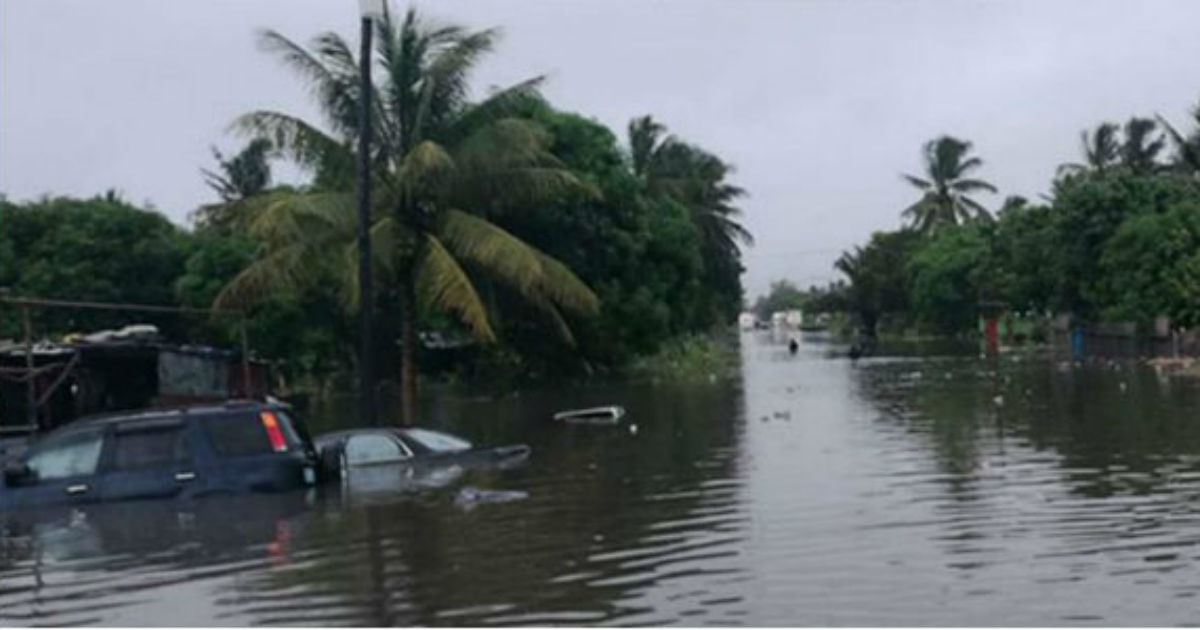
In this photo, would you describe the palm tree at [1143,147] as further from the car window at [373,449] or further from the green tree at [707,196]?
the car window at [373,449]

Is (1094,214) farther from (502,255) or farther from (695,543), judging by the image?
(695,543)

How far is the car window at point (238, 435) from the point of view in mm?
16672

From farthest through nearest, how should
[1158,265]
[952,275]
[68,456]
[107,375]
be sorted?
[952,275] < [1158,265] < [107,375] < [68,456]

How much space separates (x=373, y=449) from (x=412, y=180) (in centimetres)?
1234

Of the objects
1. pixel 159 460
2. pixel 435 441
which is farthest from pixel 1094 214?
pixel 159 460

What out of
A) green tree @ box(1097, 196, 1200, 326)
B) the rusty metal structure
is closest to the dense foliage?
green tree @ box(1097, 196, 1200, 326)

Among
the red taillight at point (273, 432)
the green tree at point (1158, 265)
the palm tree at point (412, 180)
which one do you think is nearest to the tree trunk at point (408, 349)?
the palm tree at point (412, 180)

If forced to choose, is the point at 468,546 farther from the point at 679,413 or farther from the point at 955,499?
the point at 679,413

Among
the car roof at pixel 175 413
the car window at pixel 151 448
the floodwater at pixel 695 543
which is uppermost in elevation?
the car roof at pixel 175 413

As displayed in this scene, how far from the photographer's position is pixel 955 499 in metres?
16.5

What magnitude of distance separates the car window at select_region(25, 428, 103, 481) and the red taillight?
1.73 metres

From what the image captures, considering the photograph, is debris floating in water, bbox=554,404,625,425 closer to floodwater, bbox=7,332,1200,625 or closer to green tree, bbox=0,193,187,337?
floodwater, bbox=7,332,1200,625

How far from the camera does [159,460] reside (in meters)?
16.7

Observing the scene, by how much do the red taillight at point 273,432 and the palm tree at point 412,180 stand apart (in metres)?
13.1
